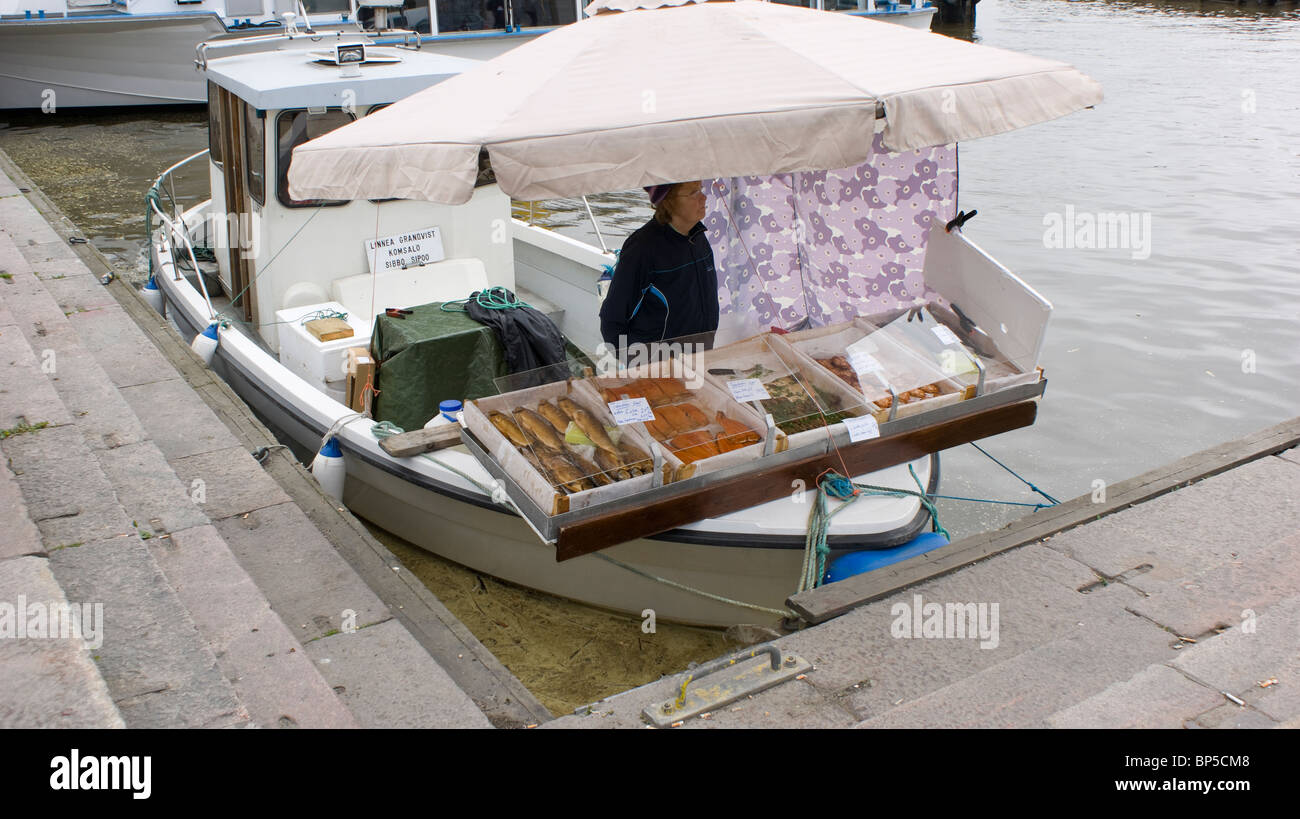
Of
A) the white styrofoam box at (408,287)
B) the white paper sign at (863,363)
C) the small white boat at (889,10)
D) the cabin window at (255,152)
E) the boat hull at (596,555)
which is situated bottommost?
the boat hull at (596,555)

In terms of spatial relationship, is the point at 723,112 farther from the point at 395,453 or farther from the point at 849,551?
the point at 395,453

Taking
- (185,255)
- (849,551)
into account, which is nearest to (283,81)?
(185,255)

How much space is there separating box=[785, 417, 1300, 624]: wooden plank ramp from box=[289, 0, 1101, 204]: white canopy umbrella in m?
1.59

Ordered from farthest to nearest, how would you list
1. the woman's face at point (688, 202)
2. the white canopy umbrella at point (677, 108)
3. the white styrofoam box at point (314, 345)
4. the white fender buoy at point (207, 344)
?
1. the white fender buoy at point (207, 344)
2. the white styrofoam box at point (314, 345)
3. the woman's face at point (688, 202)
4. the white canopy umbrella at point (677, 108)

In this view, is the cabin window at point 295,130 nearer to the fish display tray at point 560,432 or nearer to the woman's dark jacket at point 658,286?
the woman's dark jacket at point 658,286

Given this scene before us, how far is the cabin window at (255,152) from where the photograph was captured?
660cm

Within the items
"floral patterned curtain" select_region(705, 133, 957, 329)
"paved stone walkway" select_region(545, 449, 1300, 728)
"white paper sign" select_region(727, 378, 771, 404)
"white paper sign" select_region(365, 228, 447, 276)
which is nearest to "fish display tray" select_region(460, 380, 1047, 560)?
"white paper sign" select_region(727, 378, 771, 404)

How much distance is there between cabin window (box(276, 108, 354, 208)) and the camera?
6566 mm

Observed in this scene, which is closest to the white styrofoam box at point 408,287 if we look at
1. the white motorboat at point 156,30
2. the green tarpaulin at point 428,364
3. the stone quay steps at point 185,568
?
the green tarpaulin at point 428,364

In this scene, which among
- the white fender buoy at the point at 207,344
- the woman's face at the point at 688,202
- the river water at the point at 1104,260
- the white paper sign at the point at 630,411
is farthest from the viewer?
the white fender buoy at the point at 207,344

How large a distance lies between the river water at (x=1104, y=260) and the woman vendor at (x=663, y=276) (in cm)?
148

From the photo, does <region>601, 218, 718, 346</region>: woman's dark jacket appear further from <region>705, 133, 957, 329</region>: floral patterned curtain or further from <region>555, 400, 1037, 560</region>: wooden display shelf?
<region>555, 400, 1037, 560</region>: wooden display shelf
